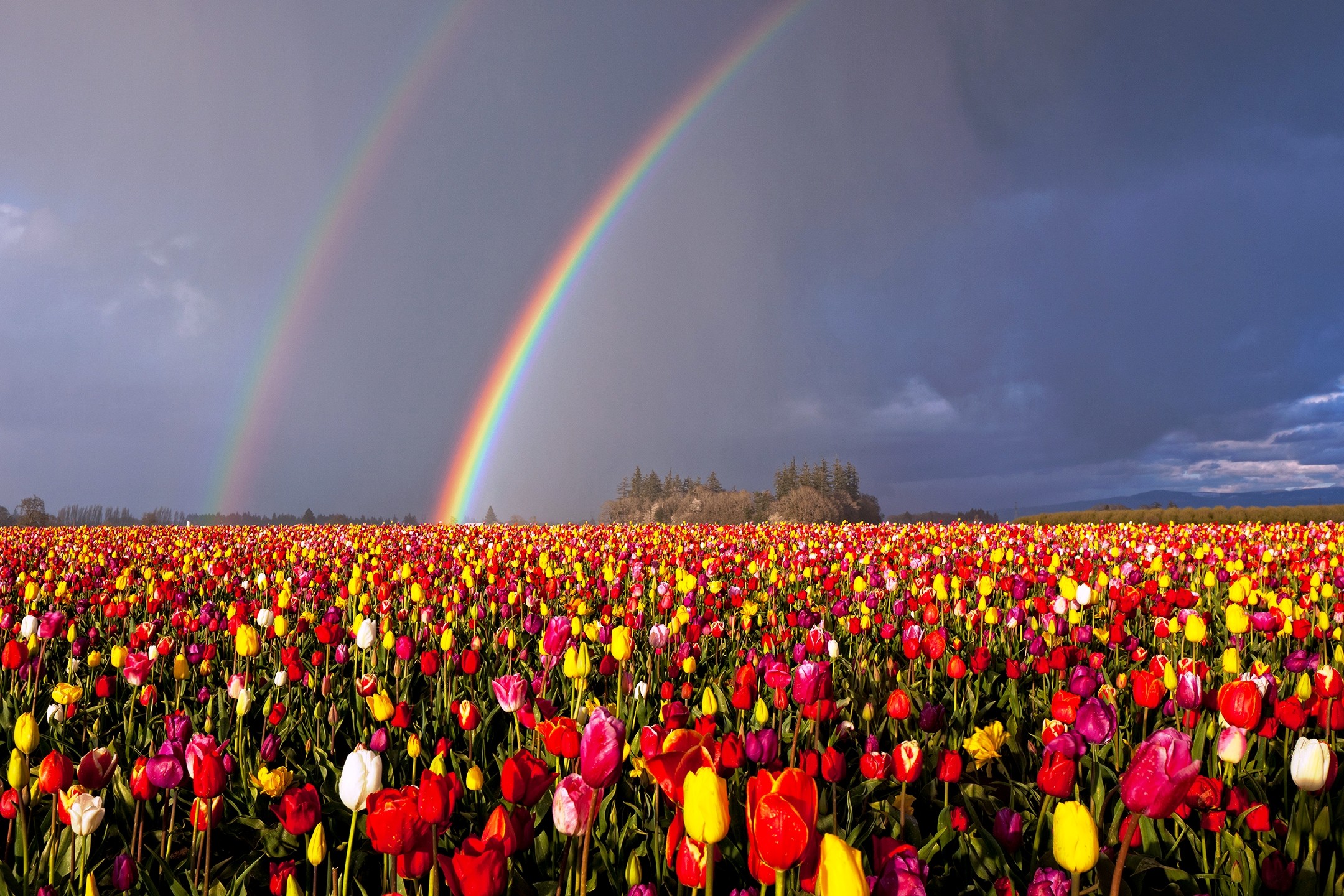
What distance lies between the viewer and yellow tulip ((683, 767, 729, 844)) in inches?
55.9

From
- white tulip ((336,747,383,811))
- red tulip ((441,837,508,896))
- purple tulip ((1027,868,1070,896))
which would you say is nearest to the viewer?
red tulip ((441,837,508,896))

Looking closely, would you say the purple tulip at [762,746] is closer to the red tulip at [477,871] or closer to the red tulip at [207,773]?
the red tulip at [477,871]

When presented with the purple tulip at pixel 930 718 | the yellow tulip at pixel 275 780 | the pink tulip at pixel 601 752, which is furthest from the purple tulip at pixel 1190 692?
the yellow tulip at pixel 275 780

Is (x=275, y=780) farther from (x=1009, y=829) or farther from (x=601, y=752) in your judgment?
(x=1009, y=829)

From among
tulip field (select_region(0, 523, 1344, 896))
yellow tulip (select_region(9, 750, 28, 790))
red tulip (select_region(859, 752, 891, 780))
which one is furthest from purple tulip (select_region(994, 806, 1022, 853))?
yellow tulip (select_region(9, 750, 28, 790))

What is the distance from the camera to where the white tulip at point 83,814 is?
211 cm

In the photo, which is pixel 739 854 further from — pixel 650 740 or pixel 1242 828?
pixel 1242 828

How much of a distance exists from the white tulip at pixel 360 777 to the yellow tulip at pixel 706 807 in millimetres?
981

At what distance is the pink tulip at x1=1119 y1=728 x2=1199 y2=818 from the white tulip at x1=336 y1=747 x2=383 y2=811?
179 cm

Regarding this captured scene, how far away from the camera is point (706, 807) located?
4.71ft

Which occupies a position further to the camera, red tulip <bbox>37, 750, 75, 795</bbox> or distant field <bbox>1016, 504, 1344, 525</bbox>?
distant field <bbox>1016, 504, 1344, 525</bbox>

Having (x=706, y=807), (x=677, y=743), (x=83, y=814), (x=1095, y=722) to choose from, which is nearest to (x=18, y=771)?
(x=83, y=814)

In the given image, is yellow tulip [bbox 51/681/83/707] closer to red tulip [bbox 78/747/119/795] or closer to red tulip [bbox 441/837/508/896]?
red tulip [bbox 78/747/119/795]

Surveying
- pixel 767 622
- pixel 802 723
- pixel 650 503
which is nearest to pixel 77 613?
pixel 767 622
